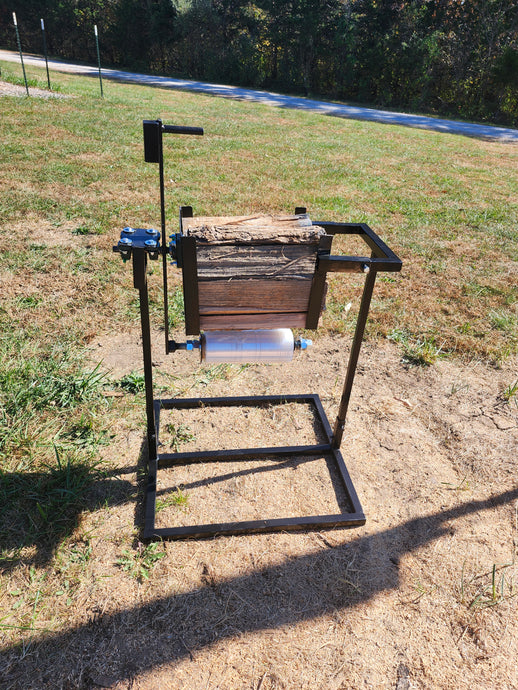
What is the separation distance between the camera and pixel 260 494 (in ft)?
7.18

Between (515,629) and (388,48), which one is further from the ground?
(388,48)

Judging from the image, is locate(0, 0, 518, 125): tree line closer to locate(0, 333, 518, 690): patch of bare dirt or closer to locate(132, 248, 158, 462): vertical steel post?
locate(0, 333, 518, 690): patch of bare dirt

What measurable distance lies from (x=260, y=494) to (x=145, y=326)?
37.5 inches

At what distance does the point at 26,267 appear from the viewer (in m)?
3.89

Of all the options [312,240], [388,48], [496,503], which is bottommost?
[496,503]

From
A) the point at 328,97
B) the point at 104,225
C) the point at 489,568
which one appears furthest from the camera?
the point at 328,97

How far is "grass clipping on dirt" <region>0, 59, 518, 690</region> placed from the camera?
159 centimetres

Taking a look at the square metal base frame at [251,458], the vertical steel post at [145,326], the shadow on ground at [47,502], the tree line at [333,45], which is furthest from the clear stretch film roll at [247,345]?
the tree line at [333,45]

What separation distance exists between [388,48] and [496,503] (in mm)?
19305

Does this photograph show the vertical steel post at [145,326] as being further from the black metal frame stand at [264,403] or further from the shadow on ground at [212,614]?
the shadow on ground at [212,614]

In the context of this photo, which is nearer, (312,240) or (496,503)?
(312,240)

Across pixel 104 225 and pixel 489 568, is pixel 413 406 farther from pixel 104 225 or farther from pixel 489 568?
pixel 104 225

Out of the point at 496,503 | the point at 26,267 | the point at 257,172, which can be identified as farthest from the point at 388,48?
the point at 496,503

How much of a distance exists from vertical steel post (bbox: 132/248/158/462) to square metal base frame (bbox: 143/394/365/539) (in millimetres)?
140
